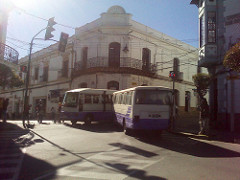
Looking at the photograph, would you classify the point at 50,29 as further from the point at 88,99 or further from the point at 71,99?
the point at 88,99

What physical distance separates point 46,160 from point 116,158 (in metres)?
2.01

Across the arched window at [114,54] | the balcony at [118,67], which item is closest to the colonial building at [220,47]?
the balcony at [118,67]

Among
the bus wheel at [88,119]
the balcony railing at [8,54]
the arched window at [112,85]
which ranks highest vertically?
the balcony railing at [8,54]

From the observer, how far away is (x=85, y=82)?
→ 911 inches

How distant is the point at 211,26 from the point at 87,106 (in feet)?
36.6

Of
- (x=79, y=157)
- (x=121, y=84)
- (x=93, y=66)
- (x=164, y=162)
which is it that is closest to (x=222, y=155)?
(x=164, y=162)

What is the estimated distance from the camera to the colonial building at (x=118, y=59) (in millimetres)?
21734

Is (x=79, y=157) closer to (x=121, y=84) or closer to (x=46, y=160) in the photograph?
(x=46, y=160)

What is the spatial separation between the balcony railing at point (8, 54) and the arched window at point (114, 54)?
9.06 metres

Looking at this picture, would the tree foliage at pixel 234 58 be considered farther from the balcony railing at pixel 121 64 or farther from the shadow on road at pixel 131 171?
the balcony railing at pixel 121 64

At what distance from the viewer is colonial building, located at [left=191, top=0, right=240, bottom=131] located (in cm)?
1375

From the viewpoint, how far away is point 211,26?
15.8m

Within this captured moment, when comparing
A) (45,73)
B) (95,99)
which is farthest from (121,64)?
(45,73)

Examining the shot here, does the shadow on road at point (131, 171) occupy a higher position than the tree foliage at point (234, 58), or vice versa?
the tree foliage at point (234, 58)
